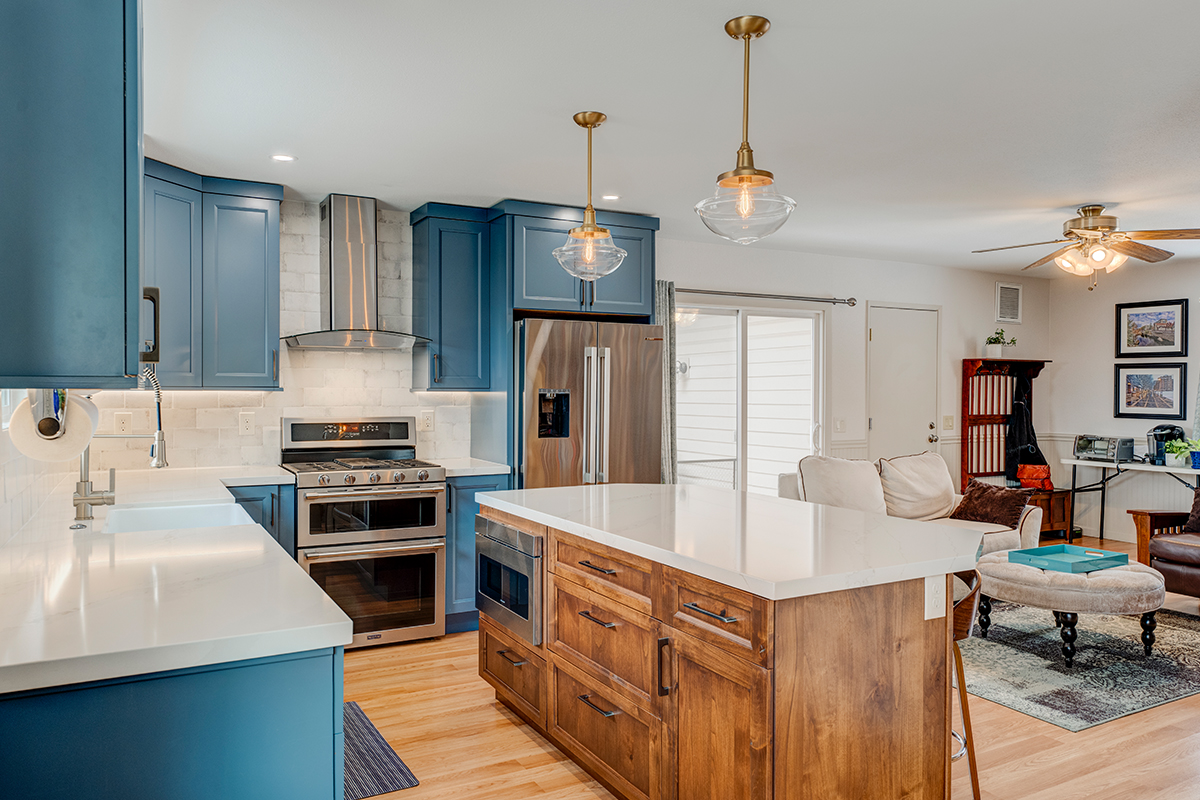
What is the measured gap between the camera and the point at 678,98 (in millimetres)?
3059

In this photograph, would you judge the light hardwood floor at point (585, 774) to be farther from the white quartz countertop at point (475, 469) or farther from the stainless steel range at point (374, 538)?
the white quartz countertop at point (475, 469)

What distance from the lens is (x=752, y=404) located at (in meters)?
6.16

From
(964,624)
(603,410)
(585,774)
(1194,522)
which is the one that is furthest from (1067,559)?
(585,774)

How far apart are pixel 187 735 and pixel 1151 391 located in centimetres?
798

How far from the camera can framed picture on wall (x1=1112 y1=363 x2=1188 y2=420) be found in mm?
6934

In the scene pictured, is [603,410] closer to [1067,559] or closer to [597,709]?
[597,709]

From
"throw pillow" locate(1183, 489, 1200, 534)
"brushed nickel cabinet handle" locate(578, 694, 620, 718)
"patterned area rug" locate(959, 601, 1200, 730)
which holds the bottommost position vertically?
"patterned area rug" locate(959, 601, 1200, 730)

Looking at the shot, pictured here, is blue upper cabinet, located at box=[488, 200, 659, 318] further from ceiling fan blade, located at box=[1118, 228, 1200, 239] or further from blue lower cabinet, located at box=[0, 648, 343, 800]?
blue lower cabinet, located at box=[0, 648, 343, 800]

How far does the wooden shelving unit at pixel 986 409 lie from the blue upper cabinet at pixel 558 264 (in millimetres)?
3652

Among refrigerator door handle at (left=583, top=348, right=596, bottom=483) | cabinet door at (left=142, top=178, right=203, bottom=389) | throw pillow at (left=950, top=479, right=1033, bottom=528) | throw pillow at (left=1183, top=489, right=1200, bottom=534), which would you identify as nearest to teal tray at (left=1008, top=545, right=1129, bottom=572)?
throw pillow at (left=950, top=479, right=1033, bottom=528)

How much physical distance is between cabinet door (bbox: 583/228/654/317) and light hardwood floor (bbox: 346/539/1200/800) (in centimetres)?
228

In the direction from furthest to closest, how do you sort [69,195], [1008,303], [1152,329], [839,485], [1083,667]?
1. [1008,303]
2. [1152,329]
3. [839,485]
4. [1083,667]
5. [69,195]

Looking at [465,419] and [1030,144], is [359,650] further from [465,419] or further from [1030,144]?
[1030,144]

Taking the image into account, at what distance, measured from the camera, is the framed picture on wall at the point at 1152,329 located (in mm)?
6918
